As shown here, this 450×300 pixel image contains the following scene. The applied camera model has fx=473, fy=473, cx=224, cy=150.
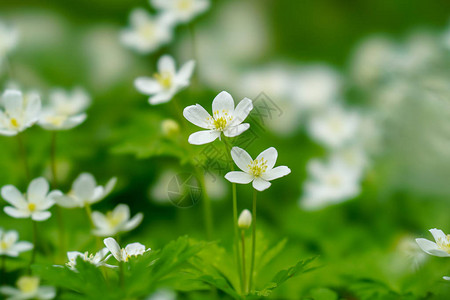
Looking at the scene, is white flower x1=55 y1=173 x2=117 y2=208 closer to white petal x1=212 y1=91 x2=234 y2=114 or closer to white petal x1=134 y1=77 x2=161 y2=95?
white petal x1=212 y1=91 x2=234 y2=114

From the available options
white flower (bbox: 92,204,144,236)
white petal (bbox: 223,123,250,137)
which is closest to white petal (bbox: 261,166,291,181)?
white petal (bbox: 223,123,250,137)

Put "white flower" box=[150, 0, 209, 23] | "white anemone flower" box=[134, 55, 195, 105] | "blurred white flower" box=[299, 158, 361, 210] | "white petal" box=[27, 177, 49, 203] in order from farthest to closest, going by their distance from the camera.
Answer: "blurred white flower" box=[299, 158, 361, 210] < "white flower" box=[150, 0, 209, 23] < "white anemone flower" box=[134, 55, 195, 105] < "white petal" box=[27, 177, 49, 203]

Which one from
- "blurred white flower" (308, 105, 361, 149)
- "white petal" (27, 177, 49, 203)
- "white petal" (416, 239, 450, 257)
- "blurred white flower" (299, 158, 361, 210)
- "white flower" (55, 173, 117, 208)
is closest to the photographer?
"white petal" (416, 239, 450, 257)

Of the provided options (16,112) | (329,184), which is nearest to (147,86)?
(16,112)

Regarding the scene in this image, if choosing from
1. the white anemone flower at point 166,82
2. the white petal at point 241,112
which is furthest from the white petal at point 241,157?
the white anemone flower at point 166,82

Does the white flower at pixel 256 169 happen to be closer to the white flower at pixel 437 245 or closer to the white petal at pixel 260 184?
the white petal at pixel 260 184

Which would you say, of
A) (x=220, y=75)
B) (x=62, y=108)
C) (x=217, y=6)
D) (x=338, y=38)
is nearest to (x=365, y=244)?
(x=62, y=108)

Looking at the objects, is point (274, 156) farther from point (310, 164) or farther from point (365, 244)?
point (310, 164)
